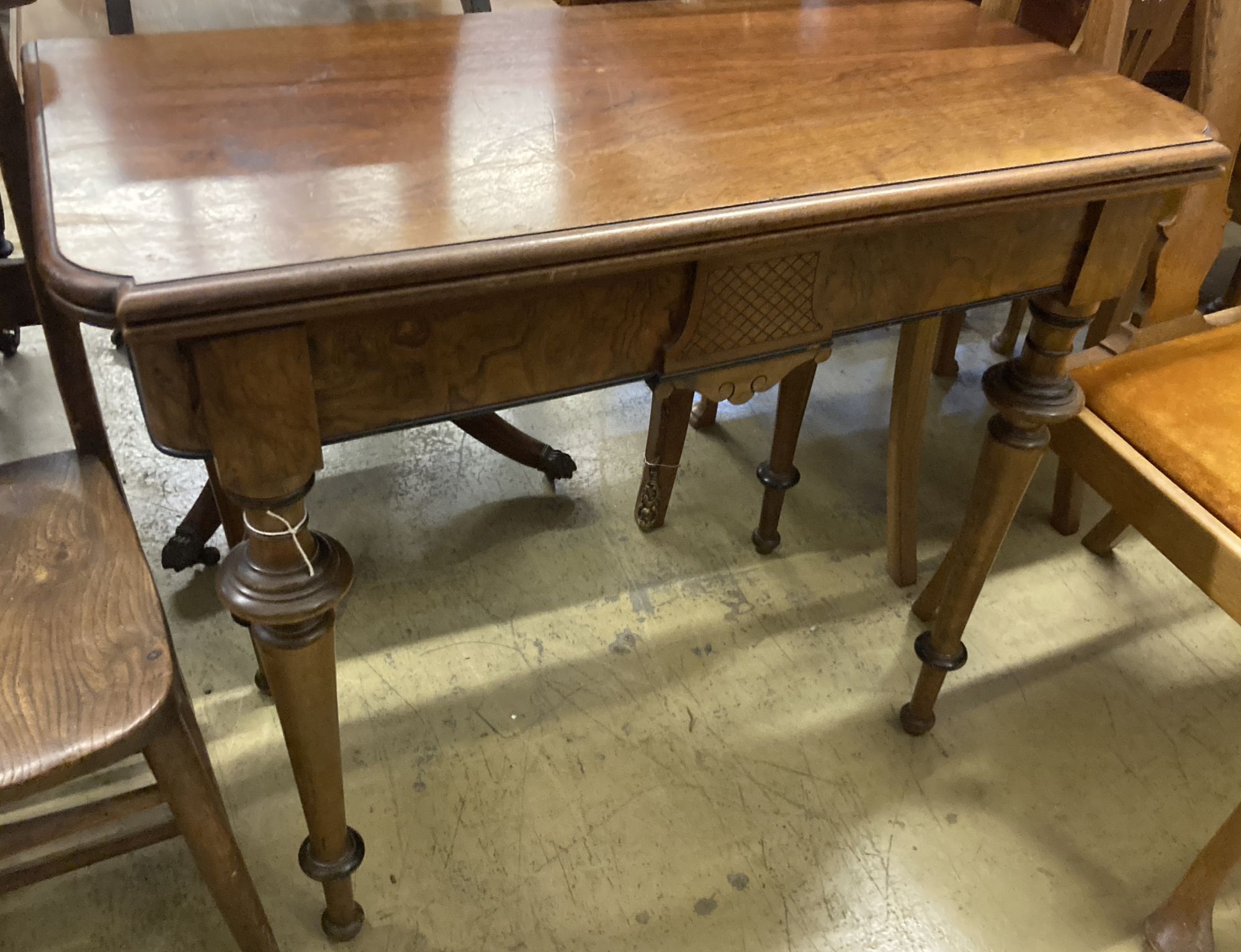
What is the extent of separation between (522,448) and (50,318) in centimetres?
82

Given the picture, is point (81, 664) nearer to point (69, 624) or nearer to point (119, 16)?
point (69, 624)

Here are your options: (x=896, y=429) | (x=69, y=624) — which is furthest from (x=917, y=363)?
(x=69, y=624)

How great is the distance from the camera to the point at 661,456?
1444mm

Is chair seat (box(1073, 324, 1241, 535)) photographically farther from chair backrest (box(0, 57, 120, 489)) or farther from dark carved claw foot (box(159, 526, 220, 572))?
dark carved claw foot (box(159, 526, 220, 572))

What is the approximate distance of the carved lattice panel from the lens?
2.44ft

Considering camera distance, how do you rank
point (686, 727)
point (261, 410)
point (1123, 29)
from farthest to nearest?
point (686, 727)
point (1123, 29)
point (261, 410)

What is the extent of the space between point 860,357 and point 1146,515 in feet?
3.46

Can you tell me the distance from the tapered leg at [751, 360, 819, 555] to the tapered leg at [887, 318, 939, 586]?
13 centimetres

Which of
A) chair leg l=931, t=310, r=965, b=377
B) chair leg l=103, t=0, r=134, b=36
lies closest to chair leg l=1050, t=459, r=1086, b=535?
chair leg l=931, t=310, r=965, b=377

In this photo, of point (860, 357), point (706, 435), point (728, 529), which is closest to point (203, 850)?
point (728, 529)

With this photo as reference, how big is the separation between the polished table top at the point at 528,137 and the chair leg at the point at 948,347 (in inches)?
32.9

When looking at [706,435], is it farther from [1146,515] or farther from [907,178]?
[907,178]

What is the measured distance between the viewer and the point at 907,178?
2.43 feet

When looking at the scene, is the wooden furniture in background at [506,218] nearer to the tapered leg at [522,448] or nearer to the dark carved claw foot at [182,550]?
the dark carved claw foot at [182,550]
